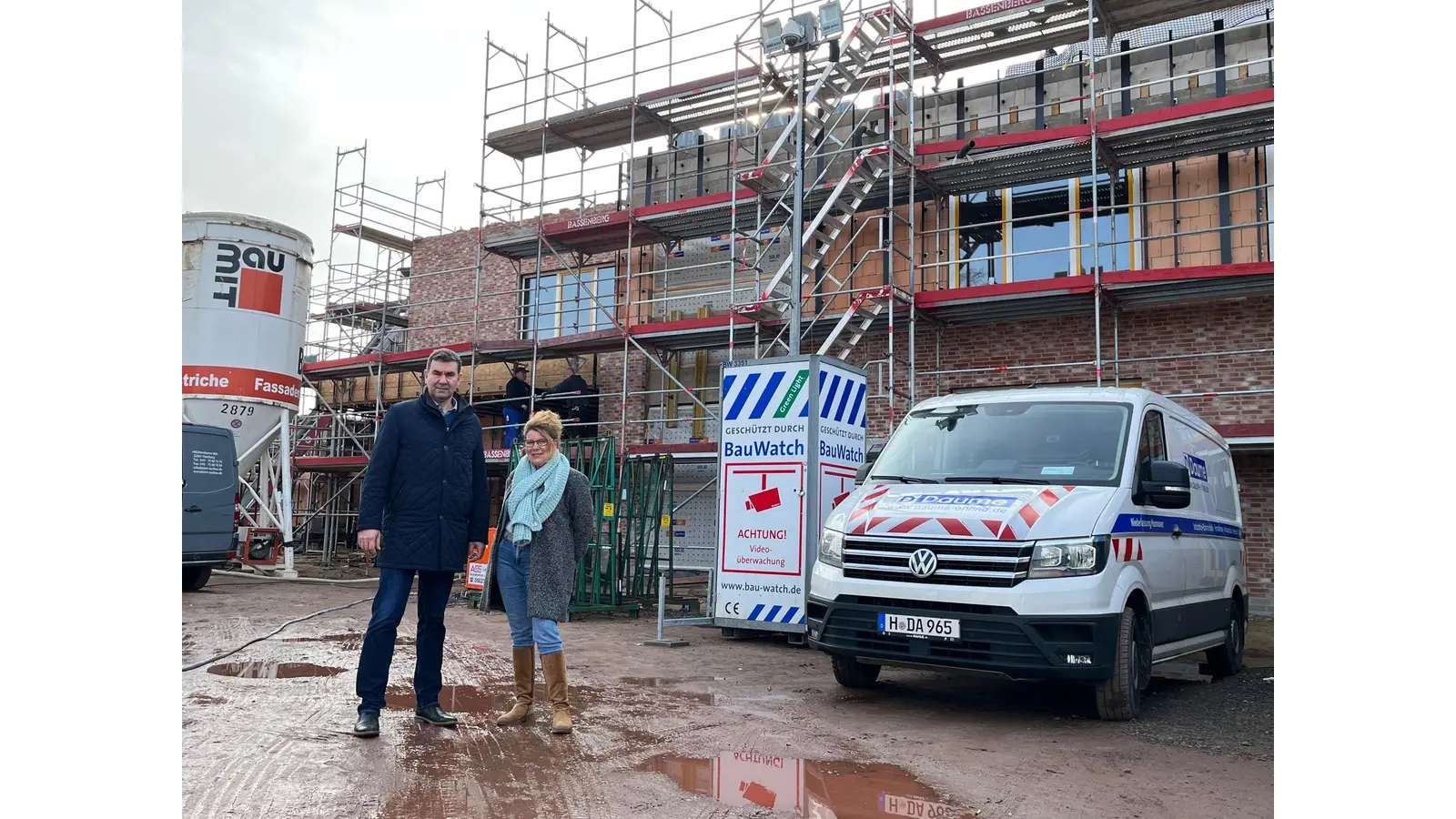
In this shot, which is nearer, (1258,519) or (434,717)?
(434,717)

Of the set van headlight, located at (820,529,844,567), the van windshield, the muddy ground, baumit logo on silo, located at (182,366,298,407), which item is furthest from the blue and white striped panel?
baumit logo on silo, located at (182,366,298,407)

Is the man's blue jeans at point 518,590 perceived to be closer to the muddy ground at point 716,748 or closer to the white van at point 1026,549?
the muddy ground at point 716,748

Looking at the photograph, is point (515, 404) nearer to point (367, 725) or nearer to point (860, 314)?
point (860, 314)

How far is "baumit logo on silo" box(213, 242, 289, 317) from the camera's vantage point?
59.4ft

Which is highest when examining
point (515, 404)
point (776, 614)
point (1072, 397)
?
point (515, 404)

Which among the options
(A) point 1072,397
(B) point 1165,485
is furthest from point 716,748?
(A) point 1072,397

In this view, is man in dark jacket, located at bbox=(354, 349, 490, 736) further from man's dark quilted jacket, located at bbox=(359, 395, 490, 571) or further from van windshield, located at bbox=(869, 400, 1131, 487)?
van windshield, located at bbox=(869, 400, 1131, 487)

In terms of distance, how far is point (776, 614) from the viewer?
9680 mm

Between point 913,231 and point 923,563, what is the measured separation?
1050 cm

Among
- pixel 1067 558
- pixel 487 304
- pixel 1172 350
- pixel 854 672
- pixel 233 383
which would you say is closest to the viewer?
pixel 1067 558

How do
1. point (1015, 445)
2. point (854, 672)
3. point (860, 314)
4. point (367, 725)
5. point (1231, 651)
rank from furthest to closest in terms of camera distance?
point (860, 314) → point (1231, 651) → point (854, 672) → point (1015, 445) → point (367, 725)

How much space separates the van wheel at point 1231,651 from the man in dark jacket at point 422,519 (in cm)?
604

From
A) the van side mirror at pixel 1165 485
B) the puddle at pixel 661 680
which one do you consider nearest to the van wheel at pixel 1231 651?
the van side mirror at pixel 1165 485

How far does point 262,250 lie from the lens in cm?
1848
